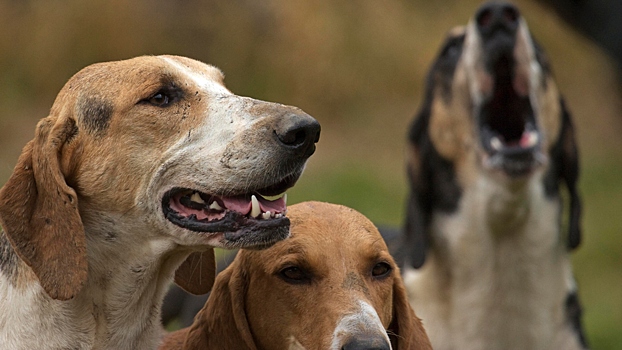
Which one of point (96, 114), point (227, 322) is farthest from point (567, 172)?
point (96, 114)

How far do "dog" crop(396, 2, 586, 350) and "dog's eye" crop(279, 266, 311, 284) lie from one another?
221cm

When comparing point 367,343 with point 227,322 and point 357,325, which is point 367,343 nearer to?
point 357,325

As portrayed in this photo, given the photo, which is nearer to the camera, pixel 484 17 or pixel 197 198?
pixel 197 198

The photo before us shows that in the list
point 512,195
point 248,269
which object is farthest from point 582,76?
point 248,269

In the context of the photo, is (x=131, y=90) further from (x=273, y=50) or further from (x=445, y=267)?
(x=273, y=50)

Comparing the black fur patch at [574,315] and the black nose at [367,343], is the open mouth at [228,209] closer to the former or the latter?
the black nose at [367,343]

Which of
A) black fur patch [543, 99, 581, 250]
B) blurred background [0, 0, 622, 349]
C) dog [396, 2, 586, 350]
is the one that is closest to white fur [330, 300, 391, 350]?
dog [396, 2, 586, 350]

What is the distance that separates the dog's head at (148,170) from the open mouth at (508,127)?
2.44 m

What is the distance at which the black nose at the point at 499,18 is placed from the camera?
269 inches

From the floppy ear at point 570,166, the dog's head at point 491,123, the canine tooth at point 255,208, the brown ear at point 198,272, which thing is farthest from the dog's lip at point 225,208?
the floppy ear at point 570,166

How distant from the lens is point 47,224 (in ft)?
14.6

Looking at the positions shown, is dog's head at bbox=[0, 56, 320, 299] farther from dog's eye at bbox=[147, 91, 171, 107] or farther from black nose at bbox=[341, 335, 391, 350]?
black nose at bbox=[341, 335, 391, 350]

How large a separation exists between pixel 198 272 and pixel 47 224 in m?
0.96

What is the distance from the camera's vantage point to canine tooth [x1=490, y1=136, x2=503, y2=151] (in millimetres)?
6731
